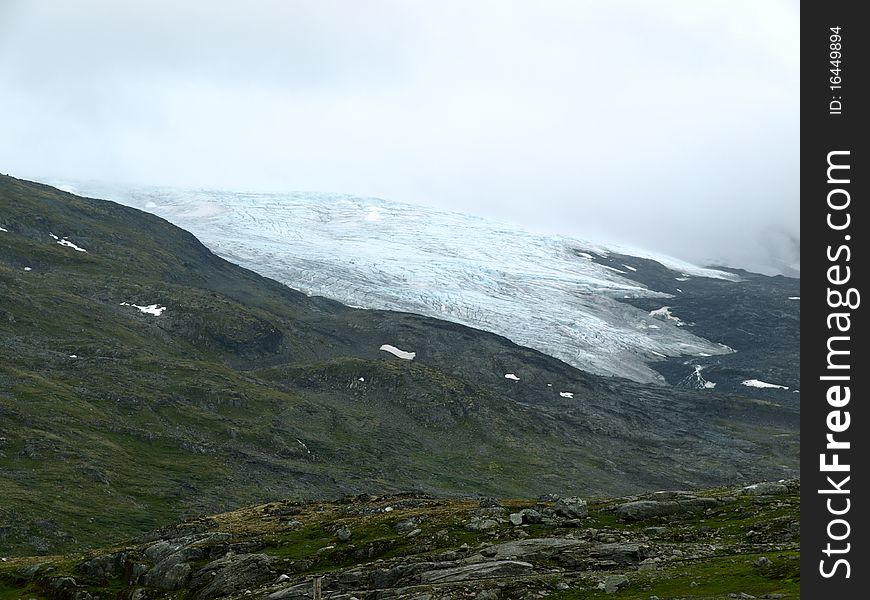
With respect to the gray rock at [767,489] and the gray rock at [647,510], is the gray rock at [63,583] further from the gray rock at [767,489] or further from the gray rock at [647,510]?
the gray rock at [767,489]

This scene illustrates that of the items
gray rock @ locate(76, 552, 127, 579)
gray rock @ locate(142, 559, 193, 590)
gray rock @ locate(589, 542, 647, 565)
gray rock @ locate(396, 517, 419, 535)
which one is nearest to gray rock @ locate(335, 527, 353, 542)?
gray rock @ locate(396, 517, 419, 535)

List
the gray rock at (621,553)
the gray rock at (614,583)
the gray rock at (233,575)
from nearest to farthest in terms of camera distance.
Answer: the gray rock at (614,583)
the gray rock at (621,553)
the gray rock at (233,575)

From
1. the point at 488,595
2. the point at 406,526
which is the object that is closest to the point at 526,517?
the point at 406,526

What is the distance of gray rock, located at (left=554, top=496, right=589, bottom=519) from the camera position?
146 ft

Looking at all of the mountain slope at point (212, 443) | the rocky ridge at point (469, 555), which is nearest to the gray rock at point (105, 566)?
the rocky ridge at point (469, 555)

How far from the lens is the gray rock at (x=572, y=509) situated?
146ft

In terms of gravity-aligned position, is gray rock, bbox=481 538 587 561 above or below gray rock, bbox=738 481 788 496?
below

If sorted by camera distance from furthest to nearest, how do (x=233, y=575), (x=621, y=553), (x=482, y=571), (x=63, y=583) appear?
(x=63, y=583), (x=233, y=575), (x=621, y=553), (x=482, y=571)

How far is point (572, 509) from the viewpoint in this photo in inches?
1762

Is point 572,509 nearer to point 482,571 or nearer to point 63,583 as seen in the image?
point 482,571
